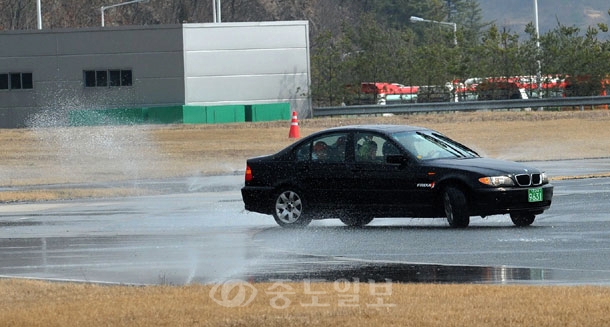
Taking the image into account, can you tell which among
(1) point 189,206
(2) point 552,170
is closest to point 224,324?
(1) point 189,206

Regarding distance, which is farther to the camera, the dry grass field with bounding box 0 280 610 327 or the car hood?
the car hood

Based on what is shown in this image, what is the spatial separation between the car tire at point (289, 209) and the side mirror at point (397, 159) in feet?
4.53

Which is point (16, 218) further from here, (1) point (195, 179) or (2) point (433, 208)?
(1) point (195, 179)

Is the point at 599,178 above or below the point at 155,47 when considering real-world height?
below

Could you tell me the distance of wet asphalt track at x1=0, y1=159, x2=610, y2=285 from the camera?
41.9 ft

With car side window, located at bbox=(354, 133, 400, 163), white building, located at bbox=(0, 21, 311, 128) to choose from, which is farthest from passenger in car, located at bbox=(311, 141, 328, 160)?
white building, located at bbox=(0, 21, 311, 128)

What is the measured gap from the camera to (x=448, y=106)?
176 feet

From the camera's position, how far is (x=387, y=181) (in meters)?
17.8

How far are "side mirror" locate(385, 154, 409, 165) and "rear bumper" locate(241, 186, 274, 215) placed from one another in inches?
70.1

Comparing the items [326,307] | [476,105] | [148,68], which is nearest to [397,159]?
[326,307]

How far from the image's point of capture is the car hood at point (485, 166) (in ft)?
56.7

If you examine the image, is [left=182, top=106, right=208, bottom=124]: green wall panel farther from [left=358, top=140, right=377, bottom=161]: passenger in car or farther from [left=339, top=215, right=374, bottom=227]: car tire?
[left=358, top=140, right=377, bottom=161]: passenger in car

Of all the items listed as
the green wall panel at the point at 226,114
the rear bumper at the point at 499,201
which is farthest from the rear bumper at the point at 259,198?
the green wall panel at the point at 226,114

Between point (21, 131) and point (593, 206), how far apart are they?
38.2 meters
